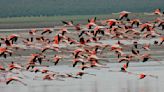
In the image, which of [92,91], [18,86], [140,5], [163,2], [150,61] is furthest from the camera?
[140,5]

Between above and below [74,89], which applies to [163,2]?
below

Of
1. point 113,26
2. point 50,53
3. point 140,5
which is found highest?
point 113,26

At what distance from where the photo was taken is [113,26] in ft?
120

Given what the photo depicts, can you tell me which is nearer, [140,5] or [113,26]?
[113,26]

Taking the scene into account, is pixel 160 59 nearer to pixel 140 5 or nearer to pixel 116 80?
pixel 116 80

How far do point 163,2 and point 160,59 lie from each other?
470 feet

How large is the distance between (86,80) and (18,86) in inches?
114

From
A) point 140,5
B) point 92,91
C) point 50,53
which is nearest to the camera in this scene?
point 92,91

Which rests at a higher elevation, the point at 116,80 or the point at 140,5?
the point at 116,80

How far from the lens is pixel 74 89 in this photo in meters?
32.6

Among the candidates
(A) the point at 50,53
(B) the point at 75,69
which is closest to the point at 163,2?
(A) the point at 50,53

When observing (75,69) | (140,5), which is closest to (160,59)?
(75,69)

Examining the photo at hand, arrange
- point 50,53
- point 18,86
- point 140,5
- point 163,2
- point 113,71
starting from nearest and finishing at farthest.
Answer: point 18,86 < point 113,71 < point 50,53 < point 163,2 < point 140,5

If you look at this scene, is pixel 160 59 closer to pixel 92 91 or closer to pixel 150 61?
pixel 150 61
